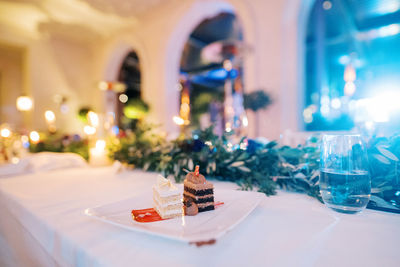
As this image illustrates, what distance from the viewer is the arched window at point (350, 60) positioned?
498 centimetres

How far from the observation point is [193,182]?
2.03 ft

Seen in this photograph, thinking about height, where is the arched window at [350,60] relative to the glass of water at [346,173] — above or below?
above

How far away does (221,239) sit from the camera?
18.3 inches

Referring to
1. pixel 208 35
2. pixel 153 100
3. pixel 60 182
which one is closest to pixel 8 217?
pixel 60 182

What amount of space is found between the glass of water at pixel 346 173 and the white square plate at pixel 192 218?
0.19 metres

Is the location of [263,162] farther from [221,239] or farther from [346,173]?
[221,239]

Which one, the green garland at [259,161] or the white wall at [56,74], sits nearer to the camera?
the green garland at [259,161]

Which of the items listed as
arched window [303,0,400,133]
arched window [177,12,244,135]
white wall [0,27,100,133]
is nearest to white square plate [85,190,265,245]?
arched window [303,0,400,133]

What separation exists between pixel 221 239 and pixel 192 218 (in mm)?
98

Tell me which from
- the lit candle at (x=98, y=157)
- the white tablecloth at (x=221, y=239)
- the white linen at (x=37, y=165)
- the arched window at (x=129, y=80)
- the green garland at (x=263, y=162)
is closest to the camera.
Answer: the white tablecloth at (x=221, y=239)

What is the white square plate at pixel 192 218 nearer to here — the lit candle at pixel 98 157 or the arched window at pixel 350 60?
the lit candle at pixel 98 157

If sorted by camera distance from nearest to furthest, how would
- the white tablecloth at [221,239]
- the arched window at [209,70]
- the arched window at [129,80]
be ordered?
the white tablecloth at [221,239] → the arched window at [209,70] → the arched window at [129,80]

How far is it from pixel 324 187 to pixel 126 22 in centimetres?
717

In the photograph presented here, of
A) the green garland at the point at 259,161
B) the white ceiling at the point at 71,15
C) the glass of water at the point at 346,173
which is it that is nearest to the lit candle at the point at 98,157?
the green garland at the point at 259,161
